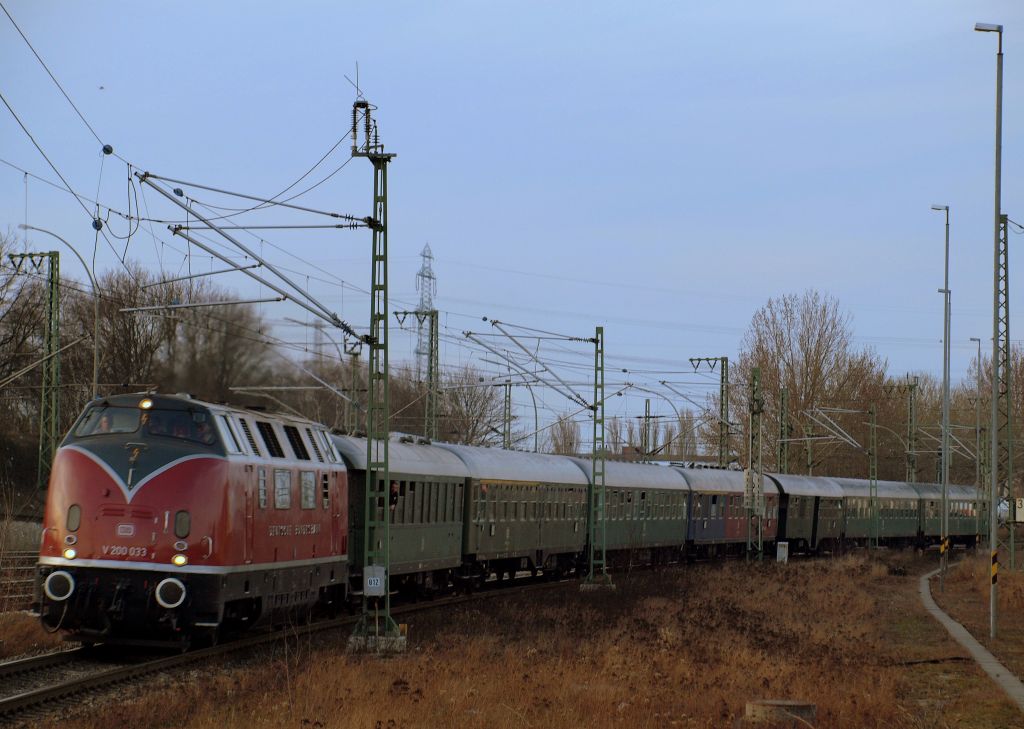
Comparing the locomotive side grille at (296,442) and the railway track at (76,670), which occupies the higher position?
the locomotive side grille at (296,442)

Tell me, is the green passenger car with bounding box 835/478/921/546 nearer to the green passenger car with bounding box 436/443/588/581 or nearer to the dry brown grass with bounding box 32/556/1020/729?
the green passenger car with bounding box 436/443/588/581

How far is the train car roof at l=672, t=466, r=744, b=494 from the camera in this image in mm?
49466

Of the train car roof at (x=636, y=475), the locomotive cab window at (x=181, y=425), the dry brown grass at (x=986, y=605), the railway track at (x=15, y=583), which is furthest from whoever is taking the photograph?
the train car roof at (x=636, y=475)

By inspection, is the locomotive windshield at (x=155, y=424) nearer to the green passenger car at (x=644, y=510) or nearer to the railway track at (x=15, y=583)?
the railway track at (x=15, y=583)

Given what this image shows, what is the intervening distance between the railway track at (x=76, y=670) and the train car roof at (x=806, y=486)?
3794 cm

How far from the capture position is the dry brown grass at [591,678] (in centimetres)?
1353

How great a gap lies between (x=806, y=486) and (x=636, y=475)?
17188 mm

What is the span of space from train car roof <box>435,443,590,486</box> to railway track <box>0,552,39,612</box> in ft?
31.8

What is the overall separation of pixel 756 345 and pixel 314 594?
217ft

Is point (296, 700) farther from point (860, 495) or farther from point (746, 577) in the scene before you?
point (860, 495)

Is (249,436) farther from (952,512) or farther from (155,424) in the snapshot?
(952,512)

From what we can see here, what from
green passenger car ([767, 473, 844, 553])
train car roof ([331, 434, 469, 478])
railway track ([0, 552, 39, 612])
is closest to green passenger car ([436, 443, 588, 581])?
train car roof ([331, 434, 469, 478])

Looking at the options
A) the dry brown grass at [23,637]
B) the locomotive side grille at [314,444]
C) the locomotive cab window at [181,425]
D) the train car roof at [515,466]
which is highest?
the locomotive cab window at [181,425]

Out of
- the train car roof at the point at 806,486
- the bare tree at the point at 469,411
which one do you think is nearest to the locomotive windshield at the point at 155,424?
the train car roof at the point at 806,486
